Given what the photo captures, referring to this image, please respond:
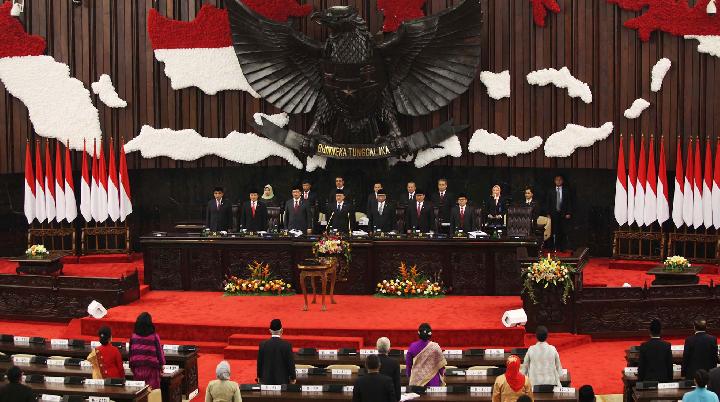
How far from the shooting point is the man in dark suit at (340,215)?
53.5ft

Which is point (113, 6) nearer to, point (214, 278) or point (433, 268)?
point (214, 278)

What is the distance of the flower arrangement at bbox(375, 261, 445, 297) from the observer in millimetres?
15258

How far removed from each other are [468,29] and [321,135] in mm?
3108

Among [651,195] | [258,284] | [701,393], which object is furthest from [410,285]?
[701,393]

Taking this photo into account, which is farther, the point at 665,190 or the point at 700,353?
the point at 665,190

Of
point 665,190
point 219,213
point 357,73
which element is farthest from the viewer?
point 357,73

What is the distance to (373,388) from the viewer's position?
25.8 ft

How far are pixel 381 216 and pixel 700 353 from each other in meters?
7.44

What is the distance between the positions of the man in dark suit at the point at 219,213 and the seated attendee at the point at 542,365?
850cm

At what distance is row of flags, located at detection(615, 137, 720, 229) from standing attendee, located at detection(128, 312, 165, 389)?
9.98m

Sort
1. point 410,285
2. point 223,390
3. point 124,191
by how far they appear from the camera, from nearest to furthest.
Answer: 1. point 223,390
2. point 410,285
3. point 124,191

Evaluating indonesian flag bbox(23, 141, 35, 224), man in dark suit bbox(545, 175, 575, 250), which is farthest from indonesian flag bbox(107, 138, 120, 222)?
man in dark suit bbox(545, 175, 575, 250)

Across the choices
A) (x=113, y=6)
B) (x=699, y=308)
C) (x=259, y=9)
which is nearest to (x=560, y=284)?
(x=699, y=308)

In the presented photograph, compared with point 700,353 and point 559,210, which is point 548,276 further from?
point 559,210
